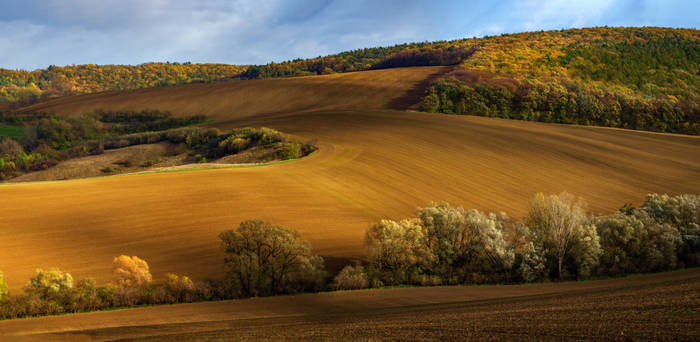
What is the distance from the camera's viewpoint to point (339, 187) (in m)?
34.2

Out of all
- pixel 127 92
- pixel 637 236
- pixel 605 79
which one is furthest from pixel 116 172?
pixel 605 79

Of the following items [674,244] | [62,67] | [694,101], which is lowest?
[674,244]

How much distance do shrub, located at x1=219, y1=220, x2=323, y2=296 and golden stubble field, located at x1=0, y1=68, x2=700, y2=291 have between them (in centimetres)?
176

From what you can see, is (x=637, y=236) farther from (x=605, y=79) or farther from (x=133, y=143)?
(x=605, y=79)

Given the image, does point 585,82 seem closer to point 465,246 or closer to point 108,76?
point 465,246

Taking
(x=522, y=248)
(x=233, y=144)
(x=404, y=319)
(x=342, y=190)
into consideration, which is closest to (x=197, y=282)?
(x=404, y=319)

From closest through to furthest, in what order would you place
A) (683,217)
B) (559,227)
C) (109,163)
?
(559,227) → (683,217) → (109,163)

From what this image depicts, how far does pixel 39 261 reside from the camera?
21.9 m

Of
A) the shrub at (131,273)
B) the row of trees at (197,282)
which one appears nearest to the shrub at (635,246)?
the row of trees at (197,282)

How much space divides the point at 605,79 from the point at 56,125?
83814 mm

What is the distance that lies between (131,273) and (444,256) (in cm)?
1392

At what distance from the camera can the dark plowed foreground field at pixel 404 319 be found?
33.5 feet

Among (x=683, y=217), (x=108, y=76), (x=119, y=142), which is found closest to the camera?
(x=683, y=217)

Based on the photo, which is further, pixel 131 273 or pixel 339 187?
pixel 339 187
